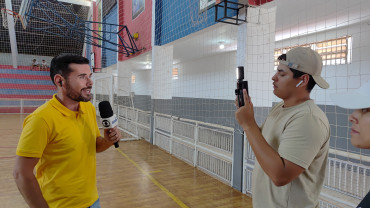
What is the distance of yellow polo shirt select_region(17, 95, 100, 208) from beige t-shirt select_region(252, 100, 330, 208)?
42.6 inches

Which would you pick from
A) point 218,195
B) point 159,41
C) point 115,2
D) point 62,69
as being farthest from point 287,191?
point 115,2

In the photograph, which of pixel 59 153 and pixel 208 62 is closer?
pixel 59 153

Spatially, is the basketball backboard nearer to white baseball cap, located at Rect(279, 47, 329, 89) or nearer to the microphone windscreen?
the microphone windscreen

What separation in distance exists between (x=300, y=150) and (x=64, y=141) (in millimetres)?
1269

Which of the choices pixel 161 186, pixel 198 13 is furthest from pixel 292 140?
pixel 198 13

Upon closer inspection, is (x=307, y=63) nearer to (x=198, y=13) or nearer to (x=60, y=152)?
(x=60, y=152)

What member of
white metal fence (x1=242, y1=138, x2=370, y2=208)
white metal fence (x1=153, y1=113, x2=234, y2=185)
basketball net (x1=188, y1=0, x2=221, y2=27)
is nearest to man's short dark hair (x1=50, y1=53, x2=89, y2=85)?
white metal fence (x1=242, y1=138, x2=370, y2=208)

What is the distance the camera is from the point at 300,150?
102cm

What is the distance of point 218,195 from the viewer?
3.67m

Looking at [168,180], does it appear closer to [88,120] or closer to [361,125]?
[88,120]

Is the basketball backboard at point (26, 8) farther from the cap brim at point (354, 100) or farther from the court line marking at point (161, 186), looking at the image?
the cap brim at point (354, 100)

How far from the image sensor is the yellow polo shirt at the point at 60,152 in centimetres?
126

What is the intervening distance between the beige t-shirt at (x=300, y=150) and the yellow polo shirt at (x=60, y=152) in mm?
1081

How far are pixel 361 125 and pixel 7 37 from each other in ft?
67.4
